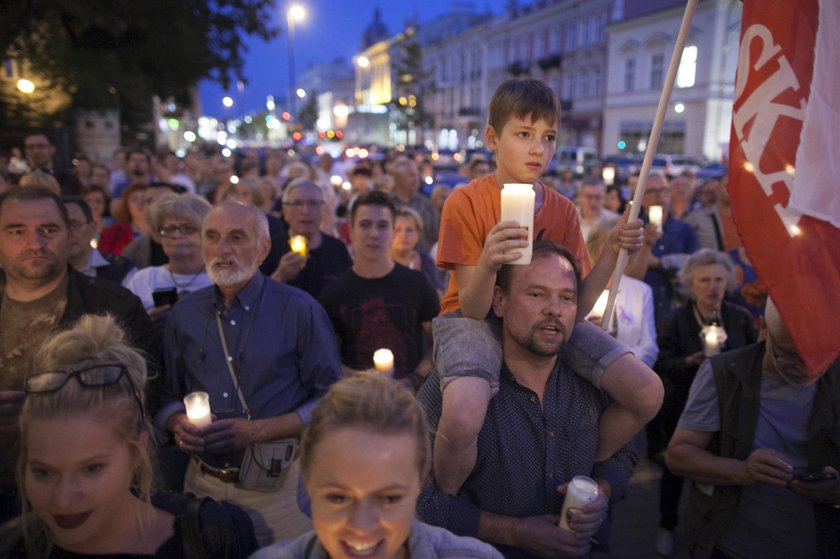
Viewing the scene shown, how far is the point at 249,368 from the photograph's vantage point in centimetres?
308

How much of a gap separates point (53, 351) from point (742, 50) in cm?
277

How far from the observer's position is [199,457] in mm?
2984

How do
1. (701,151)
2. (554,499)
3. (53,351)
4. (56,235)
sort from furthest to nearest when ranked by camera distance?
(701,151)
(56,235)
(554,499)
(53,351)

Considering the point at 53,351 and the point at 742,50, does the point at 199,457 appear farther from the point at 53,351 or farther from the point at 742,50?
the point at 742,50

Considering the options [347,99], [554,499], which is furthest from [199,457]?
[347,99]

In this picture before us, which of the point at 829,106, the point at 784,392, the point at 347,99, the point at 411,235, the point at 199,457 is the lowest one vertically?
the point at 199,457

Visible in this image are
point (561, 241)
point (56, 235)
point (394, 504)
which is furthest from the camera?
point (56, 235)

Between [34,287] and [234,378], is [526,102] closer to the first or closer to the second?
[234,378]

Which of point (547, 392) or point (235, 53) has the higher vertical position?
point (235, 53)

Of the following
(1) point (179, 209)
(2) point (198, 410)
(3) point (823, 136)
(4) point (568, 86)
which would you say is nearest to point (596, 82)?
(4) point (568, 86)

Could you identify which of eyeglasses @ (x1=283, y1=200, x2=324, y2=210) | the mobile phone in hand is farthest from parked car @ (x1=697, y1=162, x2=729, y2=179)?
the mobile phone in hand

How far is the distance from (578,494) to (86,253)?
3.60 meters

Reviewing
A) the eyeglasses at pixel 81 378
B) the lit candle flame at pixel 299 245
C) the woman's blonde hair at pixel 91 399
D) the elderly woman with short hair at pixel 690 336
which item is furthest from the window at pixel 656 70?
the eyeglasses at pixel 81 378

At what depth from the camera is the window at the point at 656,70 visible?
123 ft
